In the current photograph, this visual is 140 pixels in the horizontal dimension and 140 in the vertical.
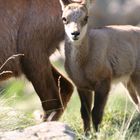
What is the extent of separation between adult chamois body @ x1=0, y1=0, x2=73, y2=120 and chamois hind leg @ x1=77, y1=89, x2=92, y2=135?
1.99 feet

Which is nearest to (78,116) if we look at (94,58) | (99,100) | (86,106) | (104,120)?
(104,120)

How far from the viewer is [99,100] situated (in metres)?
8.80

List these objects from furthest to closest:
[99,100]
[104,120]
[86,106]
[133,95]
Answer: [133,95], [104,120], [86,106], [99,100]

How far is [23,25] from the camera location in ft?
31.5

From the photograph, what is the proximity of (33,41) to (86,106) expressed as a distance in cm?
109

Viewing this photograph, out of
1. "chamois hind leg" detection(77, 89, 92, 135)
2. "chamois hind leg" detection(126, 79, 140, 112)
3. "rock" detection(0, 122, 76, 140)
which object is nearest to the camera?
"rock" detection(0, 122, 76, 140)

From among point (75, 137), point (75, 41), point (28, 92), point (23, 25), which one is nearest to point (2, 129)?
point (75, 137)

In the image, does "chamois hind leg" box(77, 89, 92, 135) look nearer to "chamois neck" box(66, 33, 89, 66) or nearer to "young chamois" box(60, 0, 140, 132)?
"young chamois" box(60, 0, 140, 132)

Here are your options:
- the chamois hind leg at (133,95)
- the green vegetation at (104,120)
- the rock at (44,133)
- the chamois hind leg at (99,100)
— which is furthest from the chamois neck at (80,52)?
the rock at (44,133)

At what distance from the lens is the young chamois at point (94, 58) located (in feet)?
28.2

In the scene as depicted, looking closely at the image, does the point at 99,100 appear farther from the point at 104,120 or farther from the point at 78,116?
the point at 78,116

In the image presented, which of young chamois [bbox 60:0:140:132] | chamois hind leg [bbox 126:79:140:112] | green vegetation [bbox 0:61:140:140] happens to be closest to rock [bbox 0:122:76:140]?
green vegetation [bbox 0:61:140:140]

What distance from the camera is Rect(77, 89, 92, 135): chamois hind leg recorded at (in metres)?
9.09

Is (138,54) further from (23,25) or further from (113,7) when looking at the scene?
(113,7)
